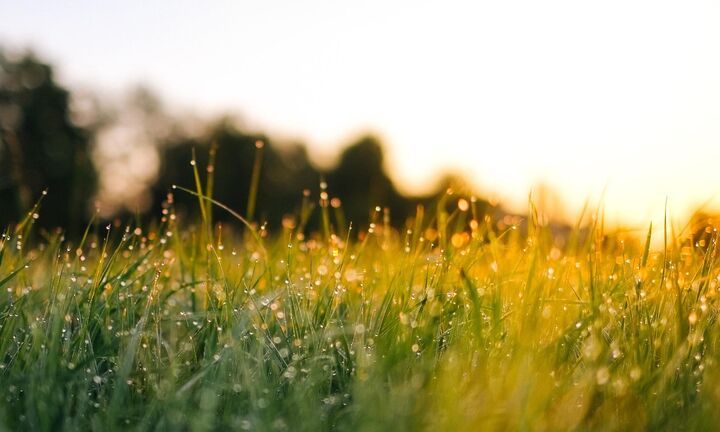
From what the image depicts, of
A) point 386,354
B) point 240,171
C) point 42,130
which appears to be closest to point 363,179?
point 240,171

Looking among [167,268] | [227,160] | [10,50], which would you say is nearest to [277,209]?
[227,160]

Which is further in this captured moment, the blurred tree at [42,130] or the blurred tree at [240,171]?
the blurred tree at [240,171]

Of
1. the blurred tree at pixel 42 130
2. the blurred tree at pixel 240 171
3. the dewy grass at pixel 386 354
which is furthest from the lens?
the blurred tree at pixel 240 171

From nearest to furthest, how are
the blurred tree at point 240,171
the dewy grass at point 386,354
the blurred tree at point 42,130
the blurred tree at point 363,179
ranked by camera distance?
1. the dewy grass at point 386,354
2. the blurred tree at point 42,130
3. the blurred tree at point 363,179
4. the blurred tree at point 240,171

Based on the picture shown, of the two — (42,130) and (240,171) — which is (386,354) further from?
(240,171)

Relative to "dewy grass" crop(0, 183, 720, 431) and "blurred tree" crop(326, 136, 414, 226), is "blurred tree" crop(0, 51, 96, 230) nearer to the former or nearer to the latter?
"blurred tree" crop(326, 136, 414, 226)

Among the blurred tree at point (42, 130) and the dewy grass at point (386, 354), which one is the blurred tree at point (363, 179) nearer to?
the blurred tree at point (42, 130)

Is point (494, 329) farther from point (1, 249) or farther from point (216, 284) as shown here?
point (1, 249)

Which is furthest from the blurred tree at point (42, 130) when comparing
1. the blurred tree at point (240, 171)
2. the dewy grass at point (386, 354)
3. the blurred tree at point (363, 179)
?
the dewy grass at point (386, 354)

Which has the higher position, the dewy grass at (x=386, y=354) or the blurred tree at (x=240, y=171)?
the dewy grass at (x=386, y=354)
